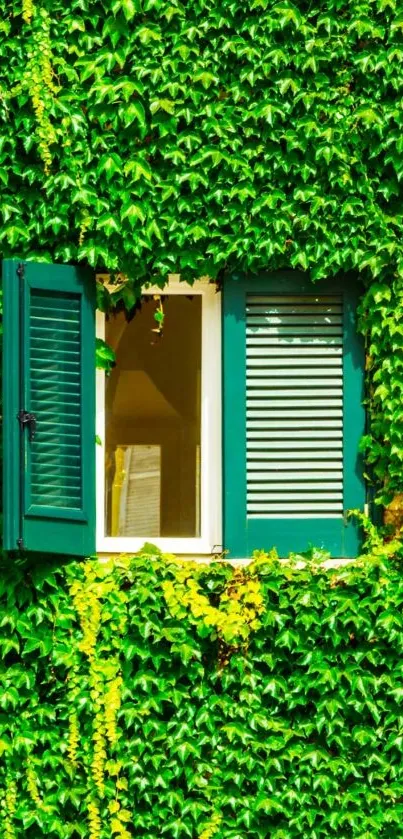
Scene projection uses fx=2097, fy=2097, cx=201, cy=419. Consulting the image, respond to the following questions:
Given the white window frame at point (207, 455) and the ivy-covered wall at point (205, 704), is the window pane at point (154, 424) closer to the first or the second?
the white window frame at point (207, 455)

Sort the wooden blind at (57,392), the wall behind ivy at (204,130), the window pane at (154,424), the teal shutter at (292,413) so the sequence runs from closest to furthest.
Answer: the wooden blind at (57,392) < the wall behind ivy at (204,130) < the teal shutter at (292,413) < the window pane at (154,424)

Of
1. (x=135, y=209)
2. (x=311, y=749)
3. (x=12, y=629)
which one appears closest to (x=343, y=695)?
(x=311, y=749)

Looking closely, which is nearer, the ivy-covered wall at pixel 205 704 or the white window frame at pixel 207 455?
the ivy-covered wall at pixel 205 704

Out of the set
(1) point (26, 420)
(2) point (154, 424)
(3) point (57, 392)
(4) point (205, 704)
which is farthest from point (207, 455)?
(4) point (205, 704)

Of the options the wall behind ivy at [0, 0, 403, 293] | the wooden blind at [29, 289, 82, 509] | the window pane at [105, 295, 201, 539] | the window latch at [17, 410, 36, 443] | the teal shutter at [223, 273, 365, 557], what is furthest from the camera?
the window pane at [105, 295, 201, 539]

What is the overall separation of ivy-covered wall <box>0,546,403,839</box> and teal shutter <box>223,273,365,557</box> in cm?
36

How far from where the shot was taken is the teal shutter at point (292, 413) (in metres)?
11.4

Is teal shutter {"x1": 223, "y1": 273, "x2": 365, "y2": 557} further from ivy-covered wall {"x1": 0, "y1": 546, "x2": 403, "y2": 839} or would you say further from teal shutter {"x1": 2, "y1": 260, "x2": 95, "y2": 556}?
teal shutter {"x1": 2, "y1": 260, "x2": 95, "y2": 556}

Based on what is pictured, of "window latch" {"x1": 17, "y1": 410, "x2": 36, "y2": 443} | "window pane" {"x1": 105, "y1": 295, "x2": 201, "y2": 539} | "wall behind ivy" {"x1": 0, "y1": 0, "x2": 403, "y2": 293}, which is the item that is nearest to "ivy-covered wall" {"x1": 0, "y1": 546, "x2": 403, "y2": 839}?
"window pane" {"x1": 105, "y1": 295, "x2": 201, "y2": 539}

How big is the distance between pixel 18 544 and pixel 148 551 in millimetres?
764

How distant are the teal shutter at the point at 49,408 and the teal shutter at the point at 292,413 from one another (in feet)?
2.64

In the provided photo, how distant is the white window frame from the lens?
11.5m

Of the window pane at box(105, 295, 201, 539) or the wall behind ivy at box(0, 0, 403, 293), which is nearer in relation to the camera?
the wall behind ivy at box(0, 0, 403, 293)

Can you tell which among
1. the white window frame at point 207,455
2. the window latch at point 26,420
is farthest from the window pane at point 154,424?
the window latch at point 26,420
